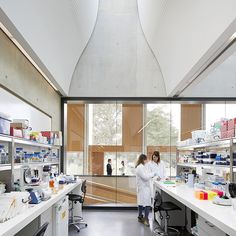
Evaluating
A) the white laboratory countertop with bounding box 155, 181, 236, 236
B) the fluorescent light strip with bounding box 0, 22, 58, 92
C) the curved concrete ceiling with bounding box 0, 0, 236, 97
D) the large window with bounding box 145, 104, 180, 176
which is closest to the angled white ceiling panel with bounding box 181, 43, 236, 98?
the curved concrete ceiling with bounding box 0, 0, 236, 97

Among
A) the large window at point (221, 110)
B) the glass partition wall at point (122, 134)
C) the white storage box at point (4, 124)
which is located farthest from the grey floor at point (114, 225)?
the large window at point (221, 110)

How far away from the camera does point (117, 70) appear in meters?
7.34

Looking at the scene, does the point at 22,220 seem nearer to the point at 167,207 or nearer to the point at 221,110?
the point at 167,207

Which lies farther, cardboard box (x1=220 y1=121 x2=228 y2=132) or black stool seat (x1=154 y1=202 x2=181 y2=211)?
black stool seat (x1=154 y1=202 x2=181 y2=211)

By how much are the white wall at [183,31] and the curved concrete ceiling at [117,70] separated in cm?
30

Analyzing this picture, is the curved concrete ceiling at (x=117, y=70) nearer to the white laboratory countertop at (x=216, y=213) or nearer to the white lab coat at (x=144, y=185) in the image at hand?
the white lab coat at (x=144, y=185)

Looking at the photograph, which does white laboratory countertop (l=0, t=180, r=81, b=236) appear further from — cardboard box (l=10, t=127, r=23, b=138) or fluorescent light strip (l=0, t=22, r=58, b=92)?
fluorescent light strip (l=0, t=22, r=58, b=92)

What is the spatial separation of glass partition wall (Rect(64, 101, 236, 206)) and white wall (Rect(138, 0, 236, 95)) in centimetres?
101

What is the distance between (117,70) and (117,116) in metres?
1.14

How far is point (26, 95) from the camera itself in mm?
4762

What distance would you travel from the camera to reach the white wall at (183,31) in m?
3.41

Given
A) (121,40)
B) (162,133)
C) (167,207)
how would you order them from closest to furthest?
(167,207) → (121,40) → (162,133)

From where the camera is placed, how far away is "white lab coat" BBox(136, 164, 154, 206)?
5840mm

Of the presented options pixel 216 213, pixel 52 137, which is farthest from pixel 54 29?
pixel 216 213
